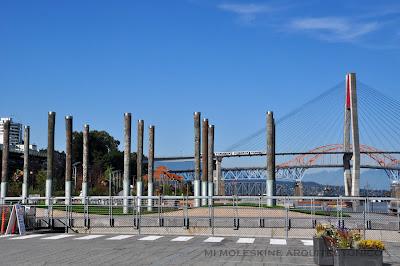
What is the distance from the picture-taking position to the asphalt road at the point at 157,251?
1692 cm

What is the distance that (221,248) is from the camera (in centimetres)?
2141

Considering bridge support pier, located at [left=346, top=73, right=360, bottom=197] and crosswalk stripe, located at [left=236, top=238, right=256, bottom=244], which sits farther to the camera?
bridge support pier, located at [left=346, top=73, right=360, bottom=197]

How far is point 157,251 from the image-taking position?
19.9m

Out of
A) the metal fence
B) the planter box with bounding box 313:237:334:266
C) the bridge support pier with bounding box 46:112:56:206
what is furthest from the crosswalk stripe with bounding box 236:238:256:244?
the bridge support pier with bounding box 46:112:56:206

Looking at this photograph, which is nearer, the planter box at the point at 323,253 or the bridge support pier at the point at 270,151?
the planter box at the point at 323,253

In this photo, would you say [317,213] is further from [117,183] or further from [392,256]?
[117,183]

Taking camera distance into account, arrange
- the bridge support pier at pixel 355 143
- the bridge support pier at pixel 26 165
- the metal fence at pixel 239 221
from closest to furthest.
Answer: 1. the metal fence at pixel 239 221
2. the bridge support pier at pixel 26 165
3. the bridge support pier at pixel 355 143

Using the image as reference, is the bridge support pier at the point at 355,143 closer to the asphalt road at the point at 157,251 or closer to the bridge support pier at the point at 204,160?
the bridge support pier at the point at 204,160

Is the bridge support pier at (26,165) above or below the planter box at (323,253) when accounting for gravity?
above

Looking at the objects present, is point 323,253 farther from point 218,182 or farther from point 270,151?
point 218,182

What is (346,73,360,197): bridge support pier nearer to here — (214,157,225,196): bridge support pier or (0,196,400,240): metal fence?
(214,157,225,196): bridge support pier

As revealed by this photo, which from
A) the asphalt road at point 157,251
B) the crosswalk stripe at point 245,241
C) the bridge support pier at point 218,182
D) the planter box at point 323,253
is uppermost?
the bridge support pier at point 218,182

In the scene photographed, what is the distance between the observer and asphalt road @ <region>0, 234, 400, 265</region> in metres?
16.9

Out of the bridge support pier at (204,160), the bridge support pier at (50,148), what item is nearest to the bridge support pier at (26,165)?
the bridge support pier at (50,148)
